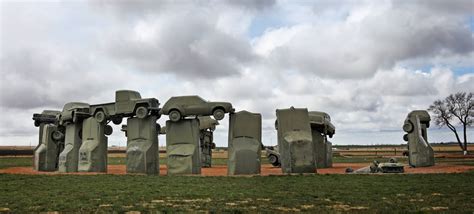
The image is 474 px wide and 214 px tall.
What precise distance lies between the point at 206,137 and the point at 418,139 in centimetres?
1653

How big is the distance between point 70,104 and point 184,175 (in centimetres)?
1189

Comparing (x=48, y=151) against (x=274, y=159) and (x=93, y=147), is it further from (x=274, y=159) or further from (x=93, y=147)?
(x=274, y=159)

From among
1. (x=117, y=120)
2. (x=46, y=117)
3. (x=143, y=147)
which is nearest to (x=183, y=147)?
(x=143, y=147)

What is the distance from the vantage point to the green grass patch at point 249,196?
1191cm

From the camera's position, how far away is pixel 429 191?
15.3 meters

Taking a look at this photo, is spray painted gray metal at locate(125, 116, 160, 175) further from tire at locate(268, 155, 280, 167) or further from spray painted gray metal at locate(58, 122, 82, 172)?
tire at locate(268, 155, 280, 167)

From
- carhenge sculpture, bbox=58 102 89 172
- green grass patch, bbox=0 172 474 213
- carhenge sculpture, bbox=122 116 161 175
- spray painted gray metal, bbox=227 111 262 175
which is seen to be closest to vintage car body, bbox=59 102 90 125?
carhenge sculpture, bbox=58 102 89 172

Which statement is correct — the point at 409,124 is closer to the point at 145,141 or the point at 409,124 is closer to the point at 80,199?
the point at 145,141

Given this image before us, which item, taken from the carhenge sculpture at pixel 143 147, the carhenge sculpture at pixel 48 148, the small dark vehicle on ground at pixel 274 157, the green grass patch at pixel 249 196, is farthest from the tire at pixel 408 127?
the carhenge sculpture at pixel 48 148

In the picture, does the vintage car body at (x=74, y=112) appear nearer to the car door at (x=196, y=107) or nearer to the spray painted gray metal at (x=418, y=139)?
the car door at (x=196, y=107)

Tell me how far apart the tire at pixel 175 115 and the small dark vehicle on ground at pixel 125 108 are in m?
1.34

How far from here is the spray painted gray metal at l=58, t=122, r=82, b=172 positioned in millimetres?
28984

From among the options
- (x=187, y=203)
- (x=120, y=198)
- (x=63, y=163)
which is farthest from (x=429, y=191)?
(x=63, y=163)

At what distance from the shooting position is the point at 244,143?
24.5m
